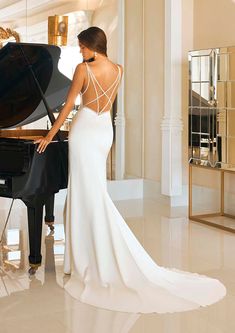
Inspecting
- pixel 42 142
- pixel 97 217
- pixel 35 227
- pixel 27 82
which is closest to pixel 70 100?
pixel 42 142

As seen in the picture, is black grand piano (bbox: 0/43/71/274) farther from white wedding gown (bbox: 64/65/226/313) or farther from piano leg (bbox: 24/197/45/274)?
white wedding gown (bbox: 64/65/226/313)

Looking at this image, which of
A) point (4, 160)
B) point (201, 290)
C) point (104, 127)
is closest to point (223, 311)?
point (201, 290)

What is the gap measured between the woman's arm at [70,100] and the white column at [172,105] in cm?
322

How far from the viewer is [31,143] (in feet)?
14.3

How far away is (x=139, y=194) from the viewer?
7.95 meters

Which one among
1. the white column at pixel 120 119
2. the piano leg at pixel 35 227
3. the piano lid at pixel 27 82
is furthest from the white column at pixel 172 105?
the piano leg at pixel 35 227

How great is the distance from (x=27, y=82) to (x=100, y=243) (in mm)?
1394

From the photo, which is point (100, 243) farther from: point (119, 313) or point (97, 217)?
point (119, 313)

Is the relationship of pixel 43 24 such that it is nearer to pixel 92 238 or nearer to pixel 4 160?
pixel 4 160

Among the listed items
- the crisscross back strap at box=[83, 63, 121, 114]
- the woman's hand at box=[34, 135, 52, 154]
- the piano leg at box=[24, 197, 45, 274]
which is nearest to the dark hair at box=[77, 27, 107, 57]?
the crisscross back strap at box=[83, 63, 121, 114]

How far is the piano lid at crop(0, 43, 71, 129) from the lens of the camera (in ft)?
14.7

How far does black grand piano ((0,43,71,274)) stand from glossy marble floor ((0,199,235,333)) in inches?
15.7

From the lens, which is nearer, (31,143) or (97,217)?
(97,217)

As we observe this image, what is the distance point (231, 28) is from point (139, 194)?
2394 mm
